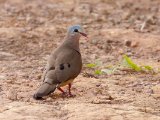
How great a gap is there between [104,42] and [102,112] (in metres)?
4.22

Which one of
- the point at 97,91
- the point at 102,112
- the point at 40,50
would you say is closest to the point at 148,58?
the point at 40,50

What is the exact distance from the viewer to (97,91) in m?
8.11

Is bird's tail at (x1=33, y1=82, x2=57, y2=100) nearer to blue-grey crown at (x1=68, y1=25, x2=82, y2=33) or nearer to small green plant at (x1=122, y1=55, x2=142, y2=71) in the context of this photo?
blue-grey crown at (x1=68, y1=25, x2=82, y2=33)

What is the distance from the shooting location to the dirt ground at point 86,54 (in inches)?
284

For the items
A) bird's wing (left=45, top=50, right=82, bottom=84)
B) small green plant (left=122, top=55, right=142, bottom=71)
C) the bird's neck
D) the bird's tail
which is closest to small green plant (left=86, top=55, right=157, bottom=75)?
small green plant (left=122, top=55, right=142, bottom=71)

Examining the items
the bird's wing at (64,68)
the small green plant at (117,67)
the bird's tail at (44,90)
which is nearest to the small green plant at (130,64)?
the small green plant at (117,67)

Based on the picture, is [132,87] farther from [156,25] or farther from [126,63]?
[156,25]

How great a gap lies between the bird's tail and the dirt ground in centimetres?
8

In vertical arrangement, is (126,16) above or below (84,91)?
above

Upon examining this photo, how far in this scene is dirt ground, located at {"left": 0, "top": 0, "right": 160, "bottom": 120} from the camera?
721 centimetres

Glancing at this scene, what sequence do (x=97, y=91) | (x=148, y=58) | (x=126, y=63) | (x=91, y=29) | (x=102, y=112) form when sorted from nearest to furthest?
(x=102, y=112) < (x=97, y=91) < (x=126, y=63) < (x=148, y=58) < (x=91, y=29)

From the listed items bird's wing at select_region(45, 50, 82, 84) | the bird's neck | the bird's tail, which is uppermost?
the bird's neck

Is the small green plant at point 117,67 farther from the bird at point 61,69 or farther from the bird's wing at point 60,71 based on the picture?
the bird's wing at point 60,71

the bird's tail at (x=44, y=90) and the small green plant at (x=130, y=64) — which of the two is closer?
the bird's tail at (x=44, y=90)
